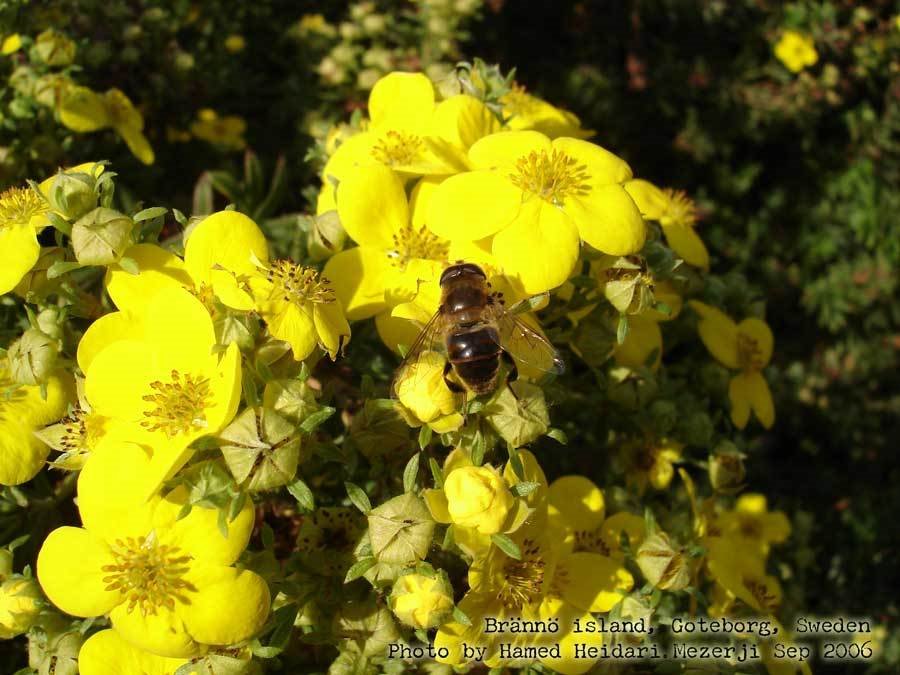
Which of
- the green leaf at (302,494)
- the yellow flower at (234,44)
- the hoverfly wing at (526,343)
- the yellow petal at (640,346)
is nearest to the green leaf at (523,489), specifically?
the hoverfly wing at (526,343)

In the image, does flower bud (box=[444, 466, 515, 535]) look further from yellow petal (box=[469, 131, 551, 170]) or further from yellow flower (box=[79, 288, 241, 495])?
yellow petal (box=[469, 131, 551, 170])

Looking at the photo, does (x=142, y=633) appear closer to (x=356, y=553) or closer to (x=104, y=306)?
(x=356, y=553)

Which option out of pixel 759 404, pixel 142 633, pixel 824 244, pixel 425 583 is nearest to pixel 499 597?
pixel 425 583

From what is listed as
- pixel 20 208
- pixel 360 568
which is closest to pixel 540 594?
pixel 360 568

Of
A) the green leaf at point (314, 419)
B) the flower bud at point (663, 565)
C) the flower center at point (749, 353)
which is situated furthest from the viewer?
the flower center at point (749, 353)

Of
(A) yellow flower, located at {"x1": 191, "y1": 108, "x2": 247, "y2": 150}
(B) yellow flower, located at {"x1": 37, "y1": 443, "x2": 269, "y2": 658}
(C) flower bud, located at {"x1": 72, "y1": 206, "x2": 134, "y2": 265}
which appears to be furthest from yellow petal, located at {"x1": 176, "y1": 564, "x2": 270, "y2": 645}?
(A) yellow flower, located at {"x1": 191, "y1": 108, "x2": 247, "y2": 150}

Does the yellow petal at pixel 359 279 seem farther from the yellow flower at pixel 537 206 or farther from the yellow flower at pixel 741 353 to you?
the yellow flower at pixel 741 353
